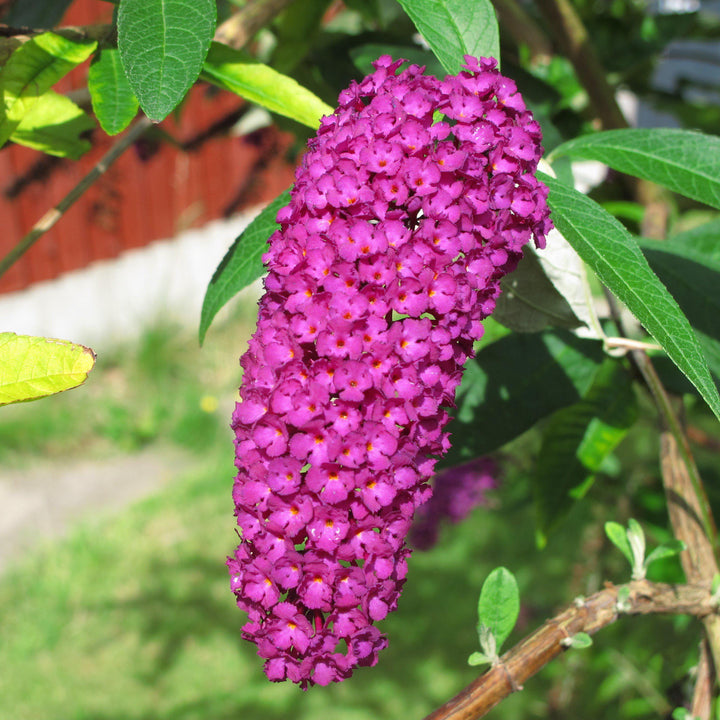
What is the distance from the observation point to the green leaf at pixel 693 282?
895 mm

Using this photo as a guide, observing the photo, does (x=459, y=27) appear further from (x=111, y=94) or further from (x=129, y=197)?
(x=129, y=197)

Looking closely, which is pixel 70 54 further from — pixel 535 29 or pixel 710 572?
pixel 535 29

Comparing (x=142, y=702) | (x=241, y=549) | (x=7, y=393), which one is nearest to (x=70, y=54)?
(x=7, y=393)

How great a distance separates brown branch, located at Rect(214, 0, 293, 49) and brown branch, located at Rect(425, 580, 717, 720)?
2.02 feet

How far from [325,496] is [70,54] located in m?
0.43

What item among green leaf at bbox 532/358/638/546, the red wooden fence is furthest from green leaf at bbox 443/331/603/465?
the red wooden fence

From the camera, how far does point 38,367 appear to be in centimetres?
60

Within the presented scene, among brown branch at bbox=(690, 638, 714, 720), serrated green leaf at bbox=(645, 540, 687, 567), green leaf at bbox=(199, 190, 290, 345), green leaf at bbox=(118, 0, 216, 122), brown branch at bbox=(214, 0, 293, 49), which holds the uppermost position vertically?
brown branch at bbox=(214, 0, 293, 49)

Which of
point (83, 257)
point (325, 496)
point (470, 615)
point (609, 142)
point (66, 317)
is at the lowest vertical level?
point (470, 615)

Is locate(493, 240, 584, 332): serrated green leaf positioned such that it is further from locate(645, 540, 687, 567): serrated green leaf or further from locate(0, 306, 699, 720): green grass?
locate(0, 306, 699, 720): green grass

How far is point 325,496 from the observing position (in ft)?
1.87

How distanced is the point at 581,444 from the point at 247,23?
1.96ft

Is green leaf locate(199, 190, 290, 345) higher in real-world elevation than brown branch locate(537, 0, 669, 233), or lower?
lower

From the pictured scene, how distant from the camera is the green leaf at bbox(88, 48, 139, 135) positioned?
679mm
